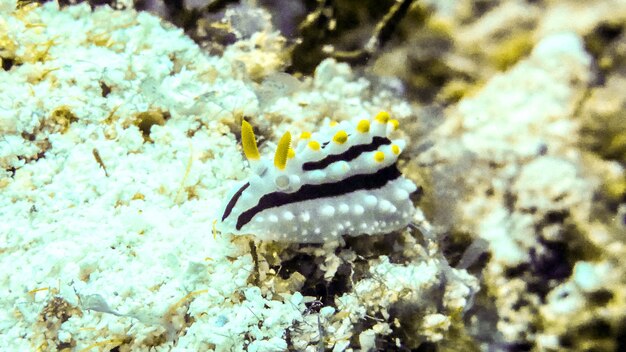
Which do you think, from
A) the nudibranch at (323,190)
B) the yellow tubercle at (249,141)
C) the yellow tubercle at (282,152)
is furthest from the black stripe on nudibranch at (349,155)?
the yellow tubercle at (249,141)

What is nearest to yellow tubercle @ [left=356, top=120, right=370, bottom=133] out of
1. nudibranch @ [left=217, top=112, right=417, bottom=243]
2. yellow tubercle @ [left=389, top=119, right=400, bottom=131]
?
nudibranch @ [left=217, top=112, right=417, bottom=243]

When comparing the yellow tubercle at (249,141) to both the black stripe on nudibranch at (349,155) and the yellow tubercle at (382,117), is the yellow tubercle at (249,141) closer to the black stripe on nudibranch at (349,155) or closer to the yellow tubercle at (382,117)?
the black stripe on nudibranch at (349,155)

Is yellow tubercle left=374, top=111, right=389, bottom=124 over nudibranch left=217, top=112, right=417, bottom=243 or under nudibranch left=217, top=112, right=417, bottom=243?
over

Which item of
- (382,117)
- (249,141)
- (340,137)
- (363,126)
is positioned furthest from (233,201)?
(382,117)

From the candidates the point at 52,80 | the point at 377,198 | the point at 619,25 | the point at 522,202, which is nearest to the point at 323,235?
the point at 377,198

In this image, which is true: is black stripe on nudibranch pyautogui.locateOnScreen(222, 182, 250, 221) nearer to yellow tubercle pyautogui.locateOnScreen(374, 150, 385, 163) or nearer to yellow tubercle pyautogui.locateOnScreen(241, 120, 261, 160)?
yellow tubercle pyautogui.locateOnScreen(241, 120, 261, 160)

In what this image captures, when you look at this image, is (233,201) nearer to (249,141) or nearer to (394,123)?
(249,141)
